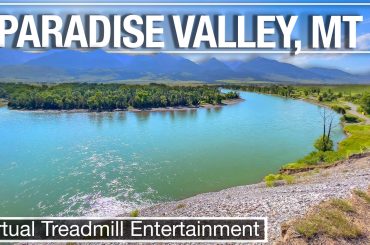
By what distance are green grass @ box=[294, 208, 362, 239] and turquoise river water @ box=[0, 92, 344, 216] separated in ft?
39.2

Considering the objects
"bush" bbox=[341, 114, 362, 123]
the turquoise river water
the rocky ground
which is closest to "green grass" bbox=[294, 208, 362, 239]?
the rocky ground

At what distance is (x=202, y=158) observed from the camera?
31.6 m

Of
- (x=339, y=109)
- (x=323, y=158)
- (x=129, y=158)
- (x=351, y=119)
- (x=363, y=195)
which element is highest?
(x=339, y=109)

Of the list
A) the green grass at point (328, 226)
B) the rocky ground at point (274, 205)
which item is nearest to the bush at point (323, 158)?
the rocky ground at point (274, 205)

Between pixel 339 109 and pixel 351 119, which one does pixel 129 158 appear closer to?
pixel 351 119

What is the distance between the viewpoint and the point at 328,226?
10.1m

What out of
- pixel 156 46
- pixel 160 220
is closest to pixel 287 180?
pixel 160 220

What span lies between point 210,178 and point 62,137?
23.6m

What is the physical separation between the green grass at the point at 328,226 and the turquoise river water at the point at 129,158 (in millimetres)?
11960

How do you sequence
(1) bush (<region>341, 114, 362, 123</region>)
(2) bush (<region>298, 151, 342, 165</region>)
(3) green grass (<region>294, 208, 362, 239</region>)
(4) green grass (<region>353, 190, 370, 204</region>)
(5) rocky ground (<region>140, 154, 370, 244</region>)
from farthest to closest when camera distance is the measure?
1. (1) bush (<region>341, 114, 362, 123</region>)
2. (2) bush (<region>298, 151, 342, 165</region>)
3. (4) green grass (<region>353, 190, 370, 204</region>)
4. (5) rocky ground (<region>140, 154, 370, 244</region>)
5. (3) green grass (<region>294, 208, 362, 239</region>)

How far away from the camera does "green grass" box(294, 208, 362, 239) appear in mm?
9836

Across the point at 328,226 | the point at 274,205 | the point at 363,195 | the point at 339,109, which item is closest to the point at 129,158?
the point at 274,205

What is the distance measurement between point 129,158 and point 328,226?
23.1 meters

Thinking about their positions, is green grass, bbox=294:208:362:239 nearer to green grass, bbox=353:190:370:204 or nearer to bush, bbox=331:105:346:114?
green grass, bbox=353:190:370:204
